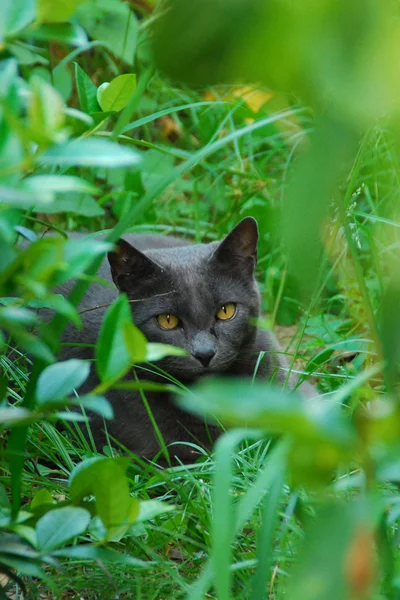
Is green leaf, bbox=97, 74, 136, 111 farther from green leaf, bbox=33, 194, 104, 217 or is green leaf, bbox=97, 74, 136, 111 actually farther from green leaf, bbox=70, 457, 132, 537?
green leaf, bbox=33, 194, 104, 217

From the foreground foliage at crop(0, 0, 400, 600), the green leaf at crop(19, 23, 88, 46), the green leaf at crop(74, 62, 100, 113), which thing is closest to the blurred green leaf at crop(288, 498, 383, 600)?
the foreground foliage at crop(0, 0, 400, 600)

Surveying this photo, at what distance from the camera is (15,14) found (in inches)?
33.3

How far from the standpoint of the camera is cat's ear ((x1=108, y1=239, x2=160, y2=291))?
224cm

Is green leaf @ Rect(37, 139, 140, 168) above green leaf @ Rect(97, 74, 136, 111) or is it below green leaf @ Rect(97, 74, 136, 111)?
above

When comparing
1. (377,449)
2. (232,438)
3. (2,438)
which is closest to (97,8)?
(2,438)

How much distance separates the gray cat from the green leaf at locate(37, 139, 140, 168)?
52.9 inches

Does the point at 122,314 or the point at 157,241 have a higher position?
the point at 122,314

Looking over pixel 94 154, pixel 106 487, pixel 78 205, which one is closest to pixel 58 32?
pixel 94 154

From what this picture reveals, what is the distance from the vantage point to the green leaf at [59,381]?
101 cm

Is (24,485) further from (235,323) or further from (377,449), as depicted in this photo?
(377,449)

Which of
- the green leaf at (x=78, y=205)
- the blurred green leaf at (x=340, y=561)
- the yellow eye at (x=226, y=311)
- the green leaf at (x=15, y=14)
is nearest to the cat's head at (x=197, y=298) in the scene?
the yellow eye at (x=226, y=311)

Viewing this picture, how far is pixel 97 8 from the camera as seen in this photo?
338 cm

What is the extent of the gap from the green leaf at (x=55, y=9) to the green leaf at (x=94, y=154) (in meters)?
0.14

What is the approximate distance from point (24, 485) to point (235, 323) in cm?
86
